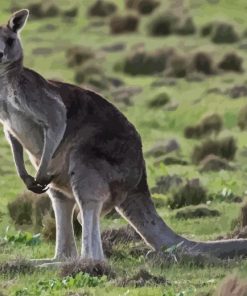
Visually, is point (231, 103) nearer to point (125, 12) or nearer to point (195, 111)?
point (195, 111)

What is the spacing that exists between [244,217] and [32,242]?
2.09 meters

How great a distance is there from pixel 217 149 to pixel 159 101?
4478mm

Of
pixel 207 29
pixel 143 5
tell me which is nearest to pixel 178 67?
pixel 207 29

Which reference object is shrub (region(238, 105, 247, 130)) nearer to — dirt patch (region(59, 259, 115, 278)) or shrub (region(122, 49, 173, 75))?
shrub (region(122, 49, 173, 75))

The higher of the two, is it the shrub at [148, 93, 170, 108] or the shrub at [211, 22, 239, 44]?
the shrub at [211, 22, 239, 44]

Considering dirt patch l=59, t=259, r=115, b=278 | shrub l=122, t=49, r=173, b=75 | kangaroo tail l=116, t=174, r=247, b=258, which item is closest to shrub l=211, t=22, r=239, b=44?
shrub l=122, t=49, r=173, b=75

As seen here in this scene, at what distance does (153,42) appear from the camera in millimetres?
36719

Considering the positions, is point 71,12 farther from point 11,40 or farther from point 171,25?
point 11,40

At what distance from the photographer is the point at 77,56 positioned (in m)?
34.0

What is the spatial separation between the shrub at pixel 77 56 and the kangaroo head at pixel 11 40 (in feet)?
70.9

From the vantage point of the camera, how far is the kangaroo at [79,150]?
39.0ft

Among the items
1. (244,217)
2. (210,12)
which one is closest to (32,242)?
(244,217)

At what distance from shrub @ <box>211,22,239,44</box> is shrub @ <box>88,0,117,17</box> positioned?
529 centimetres

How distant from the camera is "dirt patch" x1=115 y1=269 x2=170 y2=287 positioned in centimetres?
1085
